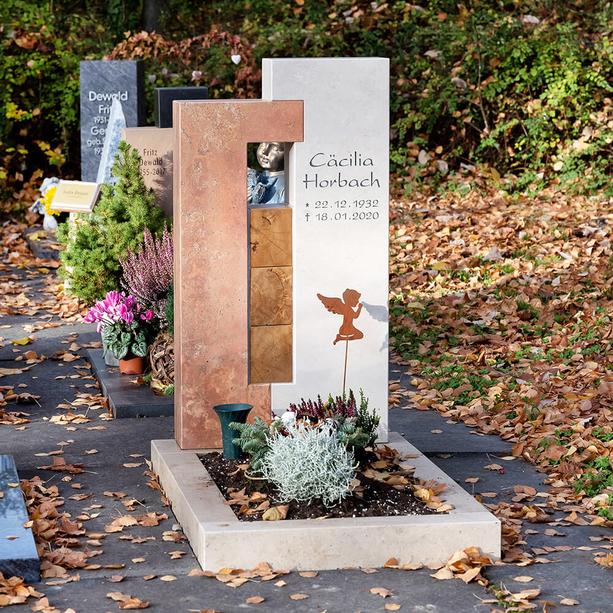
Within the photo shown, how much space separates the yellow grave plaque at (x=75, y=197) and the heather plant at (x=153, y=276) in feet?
11.5

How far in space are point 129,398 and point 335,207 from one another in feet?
7.67

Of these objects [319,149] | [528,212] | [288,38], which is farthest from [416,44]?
[319,149]

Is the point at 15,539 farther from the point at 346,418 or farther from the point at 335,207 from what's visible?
the point at 335,207

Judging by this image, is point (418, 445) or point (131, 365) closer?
point (418, 445)

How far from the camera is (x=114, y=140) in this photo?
12945 millimetres

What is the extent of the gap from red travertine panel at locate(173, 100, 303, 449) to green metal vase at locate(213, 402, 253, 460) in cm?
30

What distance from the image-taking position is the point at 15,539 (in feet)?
17.8

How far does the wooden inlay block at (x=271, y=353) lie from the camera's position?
22.3 ft

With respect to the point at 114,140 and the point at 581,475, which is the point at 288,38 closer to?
the point at 114,140

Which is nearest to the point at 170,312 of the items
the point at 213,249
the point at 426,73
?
the point at 213,249

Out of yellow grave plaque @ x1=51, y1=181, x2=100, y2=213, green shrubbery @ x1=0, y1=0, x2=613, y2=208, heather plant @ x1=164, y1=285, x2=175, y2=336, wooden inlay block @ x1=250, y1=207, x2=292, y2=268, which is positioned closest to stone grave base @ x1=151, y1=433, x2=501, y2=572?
wooden inlay block @ x1=250, y1=207, x2=292, y2=268

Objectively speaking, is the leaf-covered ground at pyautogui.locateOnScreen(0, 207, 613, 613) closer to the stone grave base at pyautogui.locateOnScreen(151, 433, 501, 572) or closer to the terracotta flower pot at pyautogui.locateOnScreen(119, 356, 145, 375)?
the stone grave base at pyautogui.locateOnScreen(151, 433, 501, 572)

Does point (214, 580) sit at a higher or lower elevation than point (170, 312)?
lower

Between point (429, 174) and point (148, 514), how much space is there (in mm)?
10059
